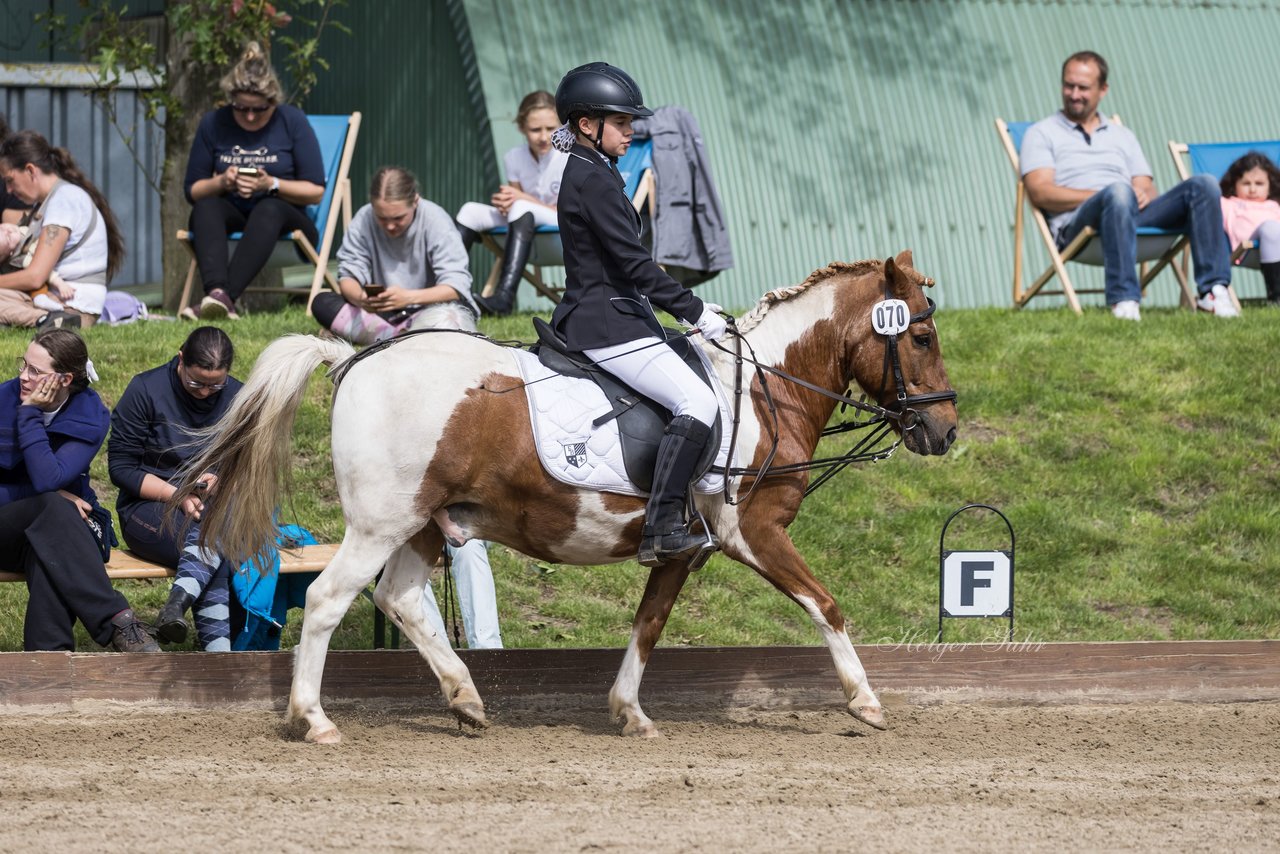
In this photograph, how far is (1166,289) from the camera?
42.1 feet

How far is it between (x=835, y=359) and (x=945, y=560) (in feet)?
3.24

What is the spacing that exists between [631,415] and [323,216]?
5189 mm

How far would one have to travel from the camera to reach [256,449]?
19.0 feet

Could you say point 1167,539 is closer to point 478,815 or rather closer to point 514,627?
point 514,627

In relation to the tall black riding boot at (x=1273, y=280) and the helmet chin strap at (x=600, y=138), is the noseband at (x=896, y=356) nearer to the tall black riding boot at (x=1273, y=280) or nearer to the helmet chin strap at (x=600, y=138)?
the helmet chin strap at (x=600, y=138)

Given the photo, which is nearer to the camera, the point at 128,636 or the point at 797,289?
the point at 797,289

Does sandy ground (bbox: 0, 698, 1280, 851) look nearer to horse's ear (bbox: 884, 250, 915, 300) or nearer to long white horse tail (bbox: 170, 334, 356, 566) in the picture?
long white horse tail (bbox: 170, 334, 356, 566)

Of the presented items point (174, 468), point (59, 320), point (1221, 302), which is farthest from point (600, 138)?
point (1221, 302)

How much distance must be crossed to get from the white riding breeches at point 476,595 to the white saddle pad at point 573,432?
3.96 feet

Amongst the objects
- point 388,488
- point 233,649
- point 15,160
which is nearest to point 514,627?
point 233,649

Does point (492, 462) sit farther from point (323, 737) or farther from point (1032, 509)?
point (1032, 509)

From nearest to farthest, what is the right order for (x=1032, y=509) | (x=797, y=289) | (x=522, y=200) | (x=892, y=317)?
(x=892, y=317) → (x=797, y=289) → (x=1032, y=509) → (x=522, y=200)

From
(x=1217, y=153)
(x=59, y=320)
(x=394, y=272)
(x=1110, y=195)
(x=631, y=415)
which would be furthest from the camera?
(x=1217, y=153)

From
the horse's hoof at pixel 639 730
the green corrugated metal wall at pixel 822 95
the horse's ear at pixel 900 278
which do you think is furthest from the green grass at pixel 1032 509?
the green corrugated metal wall at pixel 822 95
